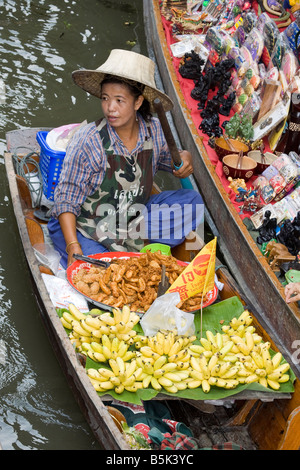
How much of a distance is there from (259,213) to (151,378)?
180 cm

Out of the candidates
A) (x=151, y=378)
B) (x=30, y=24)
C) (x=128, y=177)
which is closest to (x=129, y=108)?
(x=128, y=177)

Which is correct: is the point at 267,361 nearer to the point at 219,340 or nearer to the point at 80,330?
the point at 219,340

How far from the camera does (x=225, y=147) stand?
16.9 feet

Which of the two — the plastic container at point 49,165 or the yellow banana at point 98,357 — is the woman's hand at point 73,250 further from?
the yellow banana at point 98,357

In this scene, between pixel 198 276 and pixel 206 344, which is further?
pixel 198 276

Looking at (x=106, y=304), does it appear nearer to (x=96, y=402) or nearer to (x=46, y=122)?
(x=96, y=402)

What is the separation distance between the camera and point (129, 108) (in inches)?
149

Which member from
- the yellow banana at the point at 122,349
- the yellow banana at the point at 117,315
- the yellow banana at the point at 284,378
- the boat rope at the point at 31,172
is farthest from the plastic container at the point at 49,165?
the yellow banana at the point at 284,378

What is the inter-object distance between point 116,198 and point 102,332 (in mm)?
1092

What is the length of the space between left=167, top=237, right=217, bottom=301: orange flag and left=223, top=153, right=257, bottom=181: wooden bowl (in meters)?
1.53

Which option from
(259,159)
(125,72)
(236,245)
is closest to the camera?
(125,72)

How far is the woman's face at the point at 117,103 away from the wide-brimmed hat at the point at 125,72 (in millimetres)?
73

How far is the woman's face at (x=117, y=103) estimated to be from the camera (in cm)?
371

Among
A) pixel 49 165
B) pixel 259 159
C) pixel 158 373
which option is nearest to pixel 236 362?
pixel 158 373
